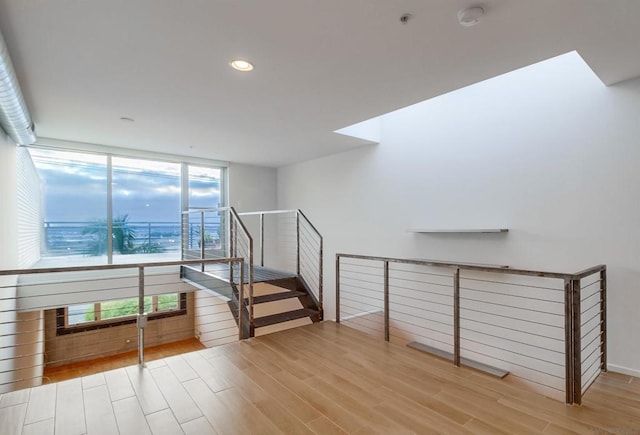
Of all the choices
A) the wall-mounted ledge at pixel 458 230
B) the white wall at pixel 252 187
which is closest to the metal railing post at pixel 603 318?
the wall-mounted ledge at pixel 458 230

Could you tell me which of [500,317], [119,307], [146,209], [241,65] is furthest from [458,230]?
[119,307]

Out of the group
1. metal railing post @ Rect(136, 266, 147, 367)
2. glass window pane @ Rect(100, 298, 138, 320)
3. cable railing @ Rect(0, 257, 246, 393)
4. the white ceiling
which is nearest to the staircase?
cable railing @ Rect(0, 257, 246, 393)

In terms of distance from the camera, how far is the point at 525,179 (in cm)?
343

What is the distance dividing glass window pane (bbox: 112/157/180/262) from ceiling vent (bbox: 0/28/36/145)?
1604mm

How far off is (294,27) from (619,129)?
292 cm

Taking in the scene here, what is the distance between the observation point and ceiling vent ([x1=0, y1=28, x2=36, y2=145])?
2.24 metres

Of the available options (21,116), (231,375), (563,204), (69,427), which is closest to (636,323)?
(563,204)

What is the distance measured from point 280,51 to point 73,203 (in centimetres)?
448

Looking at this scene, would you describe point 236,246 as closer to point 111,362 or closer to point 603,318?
point 603,318

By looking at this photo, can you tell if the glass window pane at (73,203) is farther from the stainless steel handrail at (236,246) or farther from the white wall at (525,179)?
the white wall at (525,179)

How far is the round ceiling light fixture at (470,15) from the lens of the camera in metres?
1.89

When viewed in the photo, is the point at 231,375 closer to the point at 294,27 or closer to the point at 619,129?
the point at 294,27

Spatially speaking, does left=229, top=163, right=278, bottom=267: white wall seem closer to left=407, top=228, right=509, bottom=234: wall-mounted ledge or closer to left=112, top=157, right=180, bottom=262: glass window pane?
left=112, top=157, right=180, bottom=262: glass window pane

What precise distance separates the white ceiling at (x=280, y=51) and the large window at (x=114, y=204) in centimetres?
151
